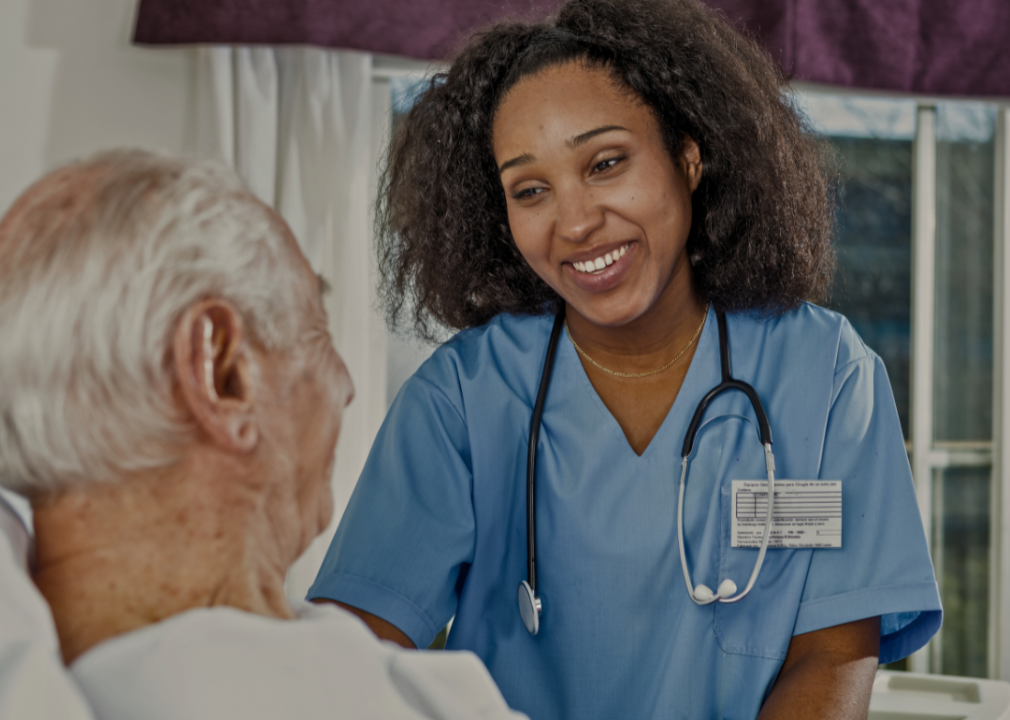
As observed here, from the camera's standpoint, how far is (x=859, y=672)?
3.56ft

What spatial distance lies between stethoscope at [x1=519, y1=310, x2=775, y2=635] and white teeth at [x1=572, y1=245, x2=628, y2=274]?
148mm

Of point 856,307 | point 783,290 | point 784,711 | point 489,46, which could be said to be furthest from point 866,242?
point 784,711

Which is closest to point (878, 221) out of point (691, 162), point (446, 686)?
point (691, 162)

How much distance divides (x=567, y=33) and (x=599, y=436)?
21.0 inches

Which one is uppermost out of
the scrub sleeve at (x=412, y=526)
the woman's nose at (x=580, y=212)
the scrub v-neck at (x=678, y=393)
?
the woman's nose at (x=580, y=212)

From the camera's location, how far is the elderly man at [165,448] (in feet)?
1.64

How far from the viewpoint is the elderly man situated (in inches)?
19.7

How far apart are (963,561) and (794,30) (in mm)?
1493

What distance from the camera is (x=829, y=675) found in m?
1.08

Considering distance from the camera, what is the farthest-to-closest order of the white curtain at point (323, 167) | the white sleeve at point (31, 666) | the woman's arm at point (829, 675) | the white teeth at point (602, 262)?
the white curtain at point (323, 167), the white teeth at point (602, 262), the woman's arm at point (829, 675), the white sleeve at point (31, 666)

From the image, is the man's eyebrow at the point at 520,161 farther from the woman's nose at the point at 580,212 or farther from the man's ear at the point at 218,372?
the man's ear at the point at 218,372

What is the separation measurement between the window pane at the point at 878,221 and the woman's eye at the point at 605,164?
1.56 m

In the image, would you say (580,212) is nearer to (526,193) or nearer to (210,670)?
(526,193)

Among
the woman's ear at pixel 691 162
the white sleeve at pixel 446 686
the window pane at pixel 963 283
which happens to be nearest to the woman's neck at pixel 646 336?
the woman's ear at pixel 691 162
